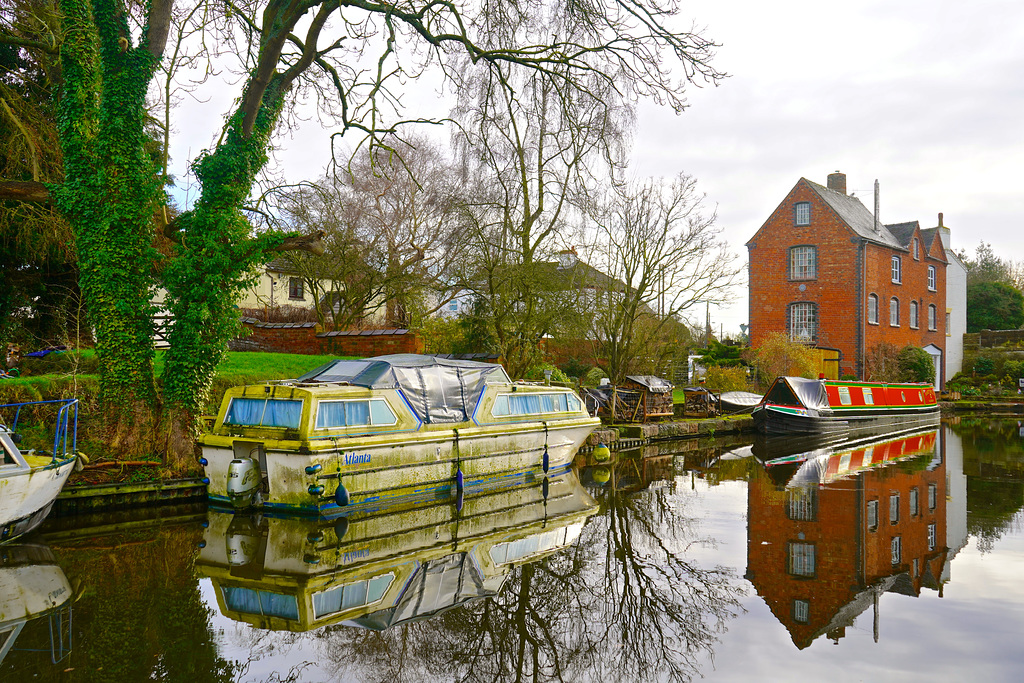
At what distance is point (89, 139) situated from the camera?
11.3m

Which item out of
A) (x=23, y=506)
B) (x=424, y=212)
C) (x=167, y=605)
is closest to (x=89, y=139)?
(x=23, y=506)

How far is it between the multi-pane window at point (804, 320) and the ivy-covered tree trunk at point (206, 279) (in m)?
30.5

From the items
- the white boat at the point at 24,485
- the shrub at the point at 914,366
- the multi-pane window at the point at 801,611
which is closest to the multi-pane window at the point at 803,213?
the shrub at the point at 914,366

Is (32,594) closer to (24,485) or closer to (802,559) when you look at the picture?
(24,485)

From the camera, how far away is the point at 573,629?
6.41m

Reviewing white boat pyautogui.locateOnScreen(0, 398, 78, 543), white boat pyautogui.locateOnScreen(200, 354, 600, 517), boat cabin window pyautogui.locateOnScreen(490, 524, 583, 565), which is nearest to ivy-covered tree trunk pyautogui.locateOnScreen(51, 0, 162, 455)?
white boat pyautogui.locateOnScreen(200, 354, 600, 517)

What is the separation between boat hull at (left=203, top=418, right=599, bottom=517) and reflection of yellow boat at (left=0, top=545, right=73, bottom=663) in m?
2.49

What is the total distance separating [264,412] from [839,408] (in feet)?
74.8

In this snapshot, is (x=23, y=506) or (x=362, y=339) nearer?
(x=23, y=506)

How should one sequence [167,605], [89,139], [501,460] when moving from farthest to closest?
[501,460], [89,139], [167,605]

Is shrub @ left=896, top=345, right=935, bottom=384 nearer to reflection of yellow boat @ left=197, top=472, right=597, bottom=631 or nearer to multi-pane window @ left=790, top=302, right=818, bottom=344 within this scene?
multi-pane window @ left=790, top=302, right=818, bottom=344

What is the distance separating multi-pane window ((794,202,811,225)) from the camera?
36.6 m

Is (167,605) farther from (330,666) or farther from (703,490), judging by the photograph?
(703,490)

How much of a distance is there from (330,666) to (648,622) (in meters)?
3.01
